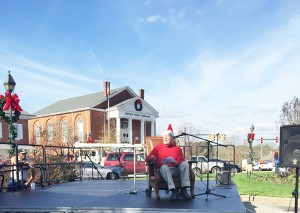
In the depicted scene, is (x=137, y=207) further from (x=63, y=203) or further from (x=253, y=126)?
(x=253, y=126)

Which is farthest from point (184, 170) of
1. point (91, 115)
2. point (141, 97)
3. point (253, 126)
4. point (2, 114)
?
point (141, 97)

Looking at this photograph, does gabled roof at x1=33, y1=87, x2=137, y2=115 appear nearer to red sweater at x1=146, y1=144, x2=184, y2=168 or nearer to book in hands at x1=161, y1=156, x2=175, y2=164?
red sweater at x1=146, y1=144, x2=184, y2=168

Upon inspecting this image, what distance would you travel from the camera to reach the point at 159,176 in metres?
5.46

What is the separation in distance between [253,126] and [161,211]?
1911cm

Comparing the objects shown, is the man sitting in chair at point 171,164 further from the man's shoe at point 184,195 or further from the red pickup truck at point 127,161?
the red pickup truck at point 127,161

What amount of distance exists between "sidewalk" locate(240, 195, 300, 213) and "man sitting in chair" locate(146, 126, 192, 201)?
3.61 metres

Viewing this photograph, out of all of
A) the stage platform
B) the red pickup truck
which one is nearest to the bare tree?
the red pickup truck

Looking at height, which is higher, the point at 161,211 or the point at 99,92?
the point at 99,92

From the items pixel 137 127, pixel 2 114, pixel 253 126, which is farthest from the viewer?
pixel 137 127

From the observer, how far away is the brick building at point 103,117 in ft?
137

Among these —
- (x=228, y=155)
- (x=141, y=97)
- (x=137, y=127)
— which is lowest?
(x=228, y=155)

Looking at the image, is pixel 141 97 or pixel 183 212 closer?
Result: pixel 183 212

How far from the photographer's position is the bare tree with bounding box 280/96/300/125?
3023cm

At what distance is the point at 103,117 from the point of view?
43.3 m
